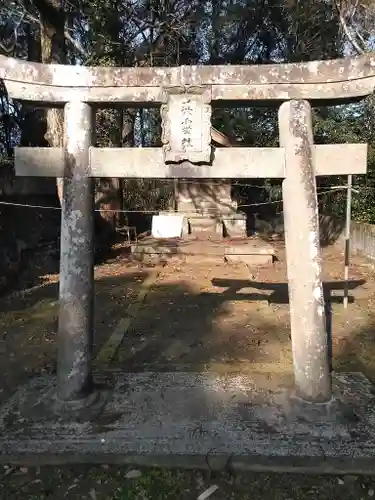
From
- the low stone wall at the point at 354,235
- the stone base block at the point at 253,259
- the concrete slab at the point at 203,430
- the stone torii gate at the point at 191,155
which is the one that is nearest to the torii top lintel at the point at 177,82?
the stone torii gate at the point at 191,155

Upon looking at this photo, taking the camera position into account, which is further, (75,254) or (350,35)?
(350,35)

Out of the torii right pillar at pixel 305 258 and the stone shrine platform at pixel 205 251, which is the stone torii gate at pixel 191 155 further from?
the stone shrine platform at pixel 205 251

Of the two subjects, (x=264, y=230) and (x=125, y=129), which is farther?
(x=264, y=230)

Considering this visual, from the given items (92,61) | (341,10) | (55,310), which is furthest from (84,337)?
(341,10)

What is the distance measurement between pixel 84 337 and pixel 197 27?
48.8ft

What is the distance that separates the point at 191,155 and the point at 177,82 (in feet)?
2.07

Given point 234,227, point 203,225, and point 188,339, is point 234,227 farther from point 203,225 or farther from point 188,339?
point 188,339

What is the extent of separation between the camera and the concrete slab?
307cm

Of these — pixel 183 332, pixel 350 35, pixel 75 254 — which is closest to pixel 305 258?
pixel 75 254

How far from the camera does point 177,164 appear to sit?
361 cm

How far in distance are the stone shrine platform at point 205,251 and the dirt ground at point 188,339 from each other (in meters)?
0.70

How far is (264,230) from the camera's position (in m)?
18.7

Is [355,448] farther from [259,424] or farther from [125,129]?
[125,129]

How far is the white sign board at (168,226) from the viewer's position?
46.9 ft
